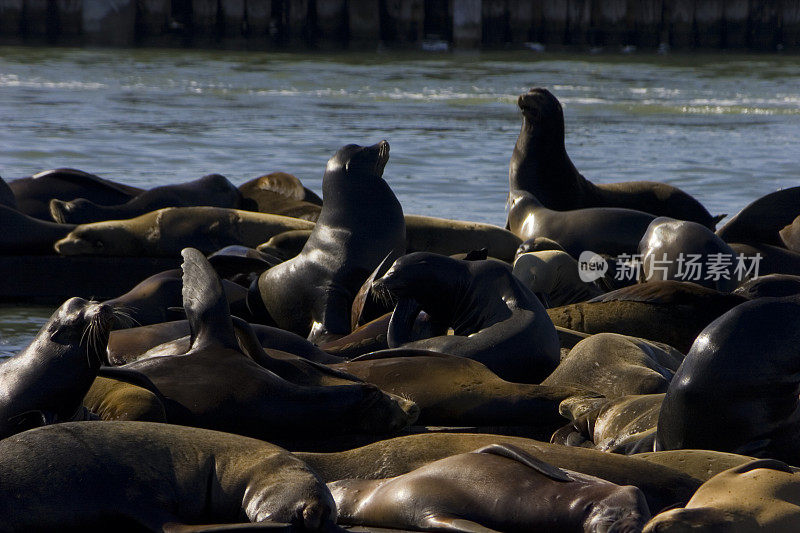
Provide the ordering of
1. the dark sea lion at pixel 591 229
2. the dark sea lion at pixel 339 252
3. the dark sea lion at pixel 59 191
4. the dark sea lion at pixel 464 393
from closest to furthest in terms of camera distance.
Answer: the dark sea lion at pixel 464 393
the dark sea lion at pixel 339 252
the dark sea lion at pixel 591 229
the dark sea lion at pixel 59 191

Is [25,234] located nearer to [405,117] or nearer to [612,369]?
[612,369]

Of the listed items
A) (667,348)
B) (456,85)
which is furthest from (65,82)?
(667,348)

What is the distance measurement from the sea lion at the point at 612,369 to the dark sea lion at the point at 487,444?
1.23 metres

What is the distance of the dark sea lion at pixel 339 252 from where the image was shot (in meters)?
6.26

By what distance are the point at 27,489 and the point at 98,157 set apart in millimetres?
11934

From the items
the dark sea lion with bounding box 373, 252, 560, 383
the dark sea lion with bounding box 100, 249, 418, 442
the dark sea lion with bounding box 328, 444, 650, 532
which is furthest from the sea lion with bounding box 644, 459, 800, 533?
the dark sea lion with bounding box 373, 252, 560, 383

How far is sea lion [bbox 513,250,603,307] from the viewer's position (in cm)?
675

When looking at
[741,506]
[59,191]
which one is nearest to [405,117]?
[59,191]

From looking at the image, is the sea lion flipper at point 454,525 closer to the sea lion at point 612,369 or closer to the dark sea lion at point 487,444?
the dark sea lion at point 487,444

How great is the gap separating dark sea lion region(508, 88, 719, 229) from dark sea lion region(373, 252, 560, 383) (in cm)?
445

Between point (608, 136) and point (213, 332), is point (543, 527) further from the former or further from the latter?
point (608, 136)

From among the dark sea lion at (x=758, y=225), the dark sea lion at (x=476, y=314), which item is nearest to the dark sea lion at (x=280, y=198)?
the dark sea lion at (x=758, y=225)

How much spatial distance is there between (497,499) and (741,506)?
1.72 feet

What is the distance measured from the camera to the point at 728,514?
247 centimetres
